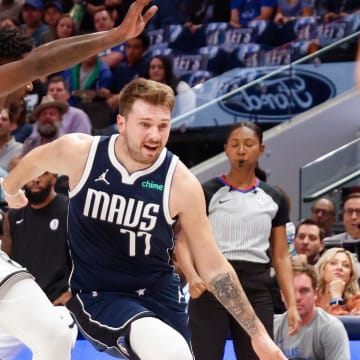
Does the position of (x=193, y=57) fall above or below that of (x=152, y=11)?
below

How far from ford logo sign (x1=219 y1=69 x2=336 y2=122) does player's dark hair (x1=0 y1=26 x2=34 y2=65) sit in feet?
16.7

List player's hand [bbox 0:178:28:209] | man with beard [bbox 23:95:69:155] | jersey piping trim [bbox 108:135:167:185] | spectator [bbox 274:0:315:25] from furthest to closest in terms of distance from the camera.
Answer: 1. spectator [bbox 274:0:315:25]
2. man with beard [bbox 23:95:69:155]
3. player's hand [bbox 0:178:28:209]
4. jersey piping trim [bbox 108:135:167:185]

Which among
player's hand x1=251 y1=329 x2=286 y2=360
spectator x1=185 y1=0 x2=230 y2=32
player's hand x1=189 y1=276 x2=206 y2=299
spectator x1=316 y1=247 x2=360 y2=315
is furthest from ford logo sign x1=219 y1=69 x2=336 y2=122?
player's hand x1=251 y1=329 x2=286 y2=360

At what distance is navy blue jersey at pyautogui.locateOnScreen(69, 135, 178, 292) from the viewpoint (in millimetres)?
4297

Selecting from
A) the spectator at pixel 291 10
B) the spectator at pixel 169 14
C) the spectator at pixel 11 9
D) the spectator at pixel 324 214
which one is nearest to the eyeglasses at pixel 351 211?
the spectator at pixel 324 214

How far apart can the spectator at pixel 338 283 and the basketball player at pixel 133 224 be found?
2.41 m

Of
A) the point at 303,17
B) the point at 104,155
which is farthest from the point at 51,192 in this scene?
the point at 303,17

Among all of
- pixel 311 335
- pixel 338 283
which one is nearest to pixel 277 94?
pixel 338 283

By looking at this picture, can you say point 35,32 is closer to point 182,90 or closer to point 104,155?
point 182,90

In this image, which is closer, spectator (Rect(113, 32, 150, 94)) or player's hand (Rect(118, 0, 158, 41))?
player's hand (Rect(118, 0, 158, 41))

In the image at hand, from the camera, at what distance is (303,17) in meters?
10.5

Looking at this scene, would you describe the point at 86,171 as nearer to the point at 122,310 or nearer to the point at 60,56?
the point at 122,310

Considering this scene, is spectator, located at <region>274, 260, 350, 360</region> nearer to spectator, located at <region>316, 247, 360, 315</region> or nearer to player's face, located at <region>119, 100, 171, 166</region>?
spectator, located at <region>316, 247, 360, 315</region>

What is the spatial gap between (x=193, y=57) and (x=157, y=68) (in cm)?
85
